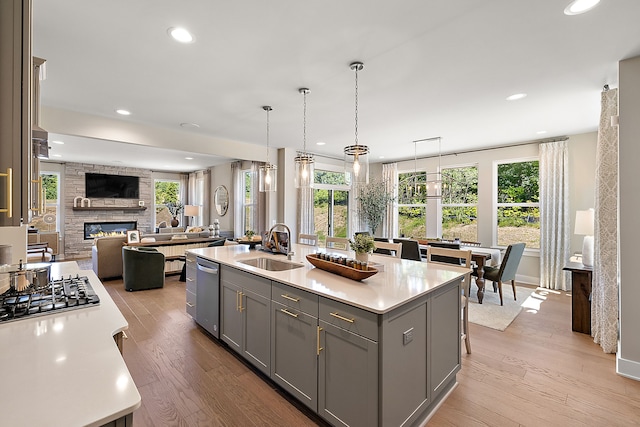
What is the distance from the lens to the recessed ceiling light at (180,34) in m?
2.17

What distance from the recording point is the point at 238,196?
24.2 feet

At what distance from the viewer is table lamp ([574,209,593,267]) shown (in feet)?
11.7

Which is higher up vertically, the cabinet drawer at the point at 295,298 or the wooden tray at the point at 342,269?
the wooden tray at the point at 342,269

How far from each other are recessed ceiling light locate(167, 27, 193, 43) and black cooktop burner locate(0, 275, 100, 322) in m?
1.87

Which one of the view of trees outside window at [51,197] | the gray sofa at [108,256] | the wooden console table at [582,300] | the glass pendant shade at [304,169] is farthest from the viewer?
the view of trees outside window at [51,197]

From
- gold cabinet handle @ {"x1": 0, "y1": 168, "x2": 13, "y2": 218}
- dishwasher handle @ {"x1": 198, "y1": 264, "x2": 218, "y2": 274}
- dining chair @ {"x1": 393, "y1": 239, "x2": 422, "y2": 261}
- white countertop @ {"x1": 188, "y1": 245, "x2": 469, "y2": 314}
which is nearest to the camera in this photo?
gold cabinet handle @ {"x1": 0, "y1": 168, "x2": 13, "y2": 218}

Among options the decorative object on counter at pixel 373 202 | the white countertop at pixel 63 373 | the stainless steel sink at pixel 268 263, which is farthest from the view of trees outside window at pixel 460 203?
the white countertop at pixel 63 373

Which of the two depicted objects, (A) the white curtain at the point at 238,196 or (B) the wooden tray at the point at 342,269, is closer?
(B) the wooden tray at the point at 342,269

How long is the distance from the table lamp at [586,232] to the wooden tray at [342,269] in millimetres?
3182

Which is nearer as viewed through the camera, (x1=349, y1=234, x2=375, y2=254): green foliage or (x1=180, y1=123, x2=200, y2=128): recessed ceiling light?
(x1=349, y1=234, x2=375, y2=254): green foliage

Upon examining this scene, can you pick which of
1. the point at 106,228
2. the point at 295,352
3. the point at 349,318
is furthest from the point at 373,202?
the point at 106,228

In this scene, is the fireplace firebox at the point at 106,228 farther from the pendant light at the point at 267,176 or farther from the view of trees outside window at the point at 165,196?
the pendant light at the point at 267,176

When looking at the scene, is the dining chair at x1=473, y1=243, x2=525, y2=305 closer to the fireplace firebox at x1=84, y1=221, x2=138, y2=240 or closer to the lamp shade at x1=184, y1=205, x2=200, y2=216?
the lamp shade at x1=184, y1=205, x2=200, y2=216

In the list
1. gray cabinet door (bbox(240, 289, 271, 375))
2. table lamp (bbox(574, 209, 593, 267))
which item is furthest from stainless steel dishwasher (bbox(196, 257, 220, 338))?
table lamp (bbox(574, 209, 593, 267))
